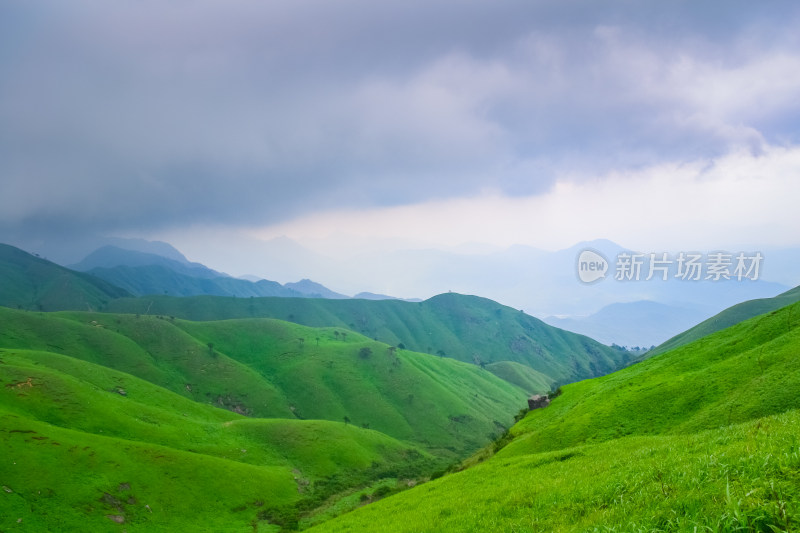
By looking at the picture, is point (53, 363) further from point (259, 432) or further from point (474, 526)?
point (474, 526)

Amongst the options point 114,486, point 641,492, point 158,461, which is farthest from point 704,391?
point 158,461

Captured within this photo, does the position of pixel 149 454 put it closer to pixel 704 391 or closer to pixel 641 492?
pixel 704 391

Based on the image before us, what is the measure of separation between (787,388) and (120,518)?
109 metres

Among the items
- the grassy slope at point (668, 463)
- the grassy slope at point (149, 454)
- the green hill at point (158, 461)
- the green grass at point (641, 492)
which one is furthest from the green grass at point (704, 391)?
the grassy slope at point (149, 454)

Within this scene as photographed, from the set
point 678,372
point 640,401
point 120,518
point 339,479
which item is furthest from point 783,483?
point 339,479

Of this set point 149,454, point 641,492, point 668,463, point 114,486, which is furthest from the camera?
point 149,454

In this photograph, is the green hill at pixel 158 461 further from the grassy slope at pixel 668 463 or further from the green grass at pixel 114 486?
the grassy slope at pixel 668 463

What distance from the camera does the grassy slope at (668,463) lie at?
1207 cm

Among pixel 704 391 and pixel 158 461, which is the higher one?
pixel 704 391

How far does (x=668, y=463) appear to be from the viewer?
18.4 m

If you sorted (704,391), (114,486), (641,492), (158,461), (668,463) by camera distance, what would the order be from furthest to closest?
(158,461) → (114,486) → (704,391) → (668,463) → (641,492)

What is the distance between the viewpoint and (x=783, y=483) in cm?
1139

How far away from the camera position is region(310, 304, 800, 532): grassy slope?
39.6 ft

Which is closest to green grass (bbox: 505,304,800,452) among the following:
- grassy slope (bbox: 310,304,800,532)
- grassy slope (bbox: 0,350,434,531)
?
grassy slope (bbox: 310,304,800,532)
